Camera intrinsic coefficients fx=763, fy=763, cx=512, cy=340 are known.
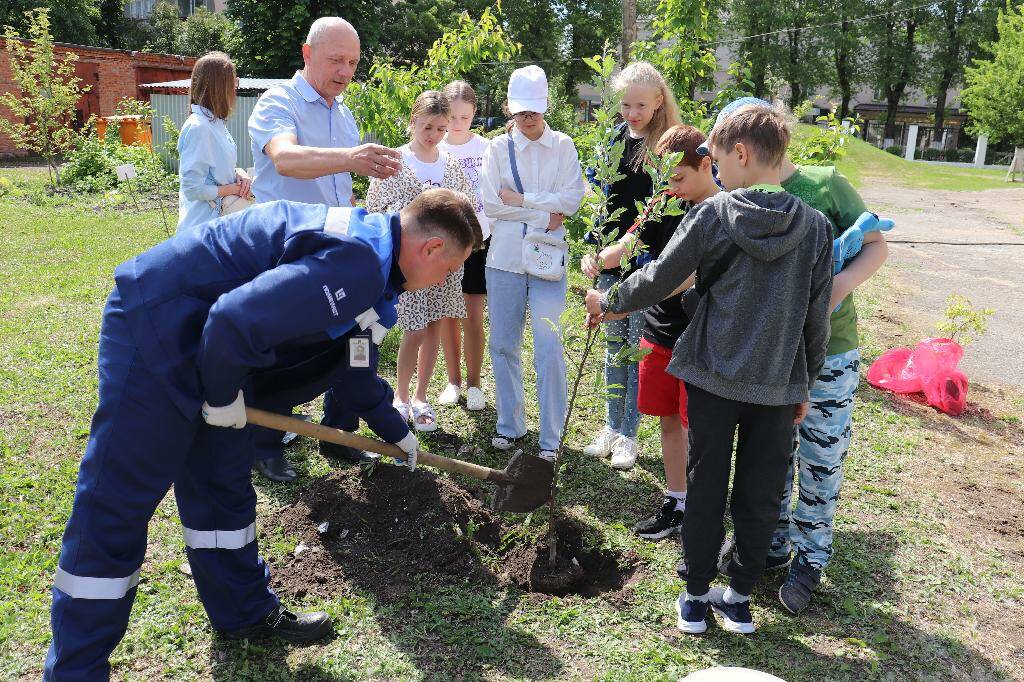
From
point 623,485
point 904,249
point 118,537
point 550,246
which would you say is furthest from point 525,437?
point 904,249

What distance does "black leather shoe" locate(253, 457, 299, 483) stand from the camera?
405 cm

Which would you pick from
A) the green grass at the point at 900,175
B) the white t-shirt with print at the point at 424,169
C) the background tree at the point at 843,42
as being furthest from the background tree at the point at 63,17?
the background tree at the point at 843,42

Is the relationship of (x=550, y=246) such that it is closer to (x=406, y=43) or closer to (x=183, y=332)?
(x=183, y=332)

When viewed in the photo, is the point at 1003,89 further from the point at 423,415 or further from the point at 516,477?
the point at 516,477

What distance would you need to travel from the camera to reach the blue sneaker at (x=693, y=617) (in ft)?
9.80

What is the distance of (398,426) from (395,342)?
3361 millimetres

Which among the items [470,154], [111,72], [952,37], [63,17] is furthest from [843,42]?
[470,154]

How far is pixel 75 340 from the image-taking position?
6.12 meters

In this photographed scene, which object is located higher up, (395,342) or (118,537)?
(118,537)

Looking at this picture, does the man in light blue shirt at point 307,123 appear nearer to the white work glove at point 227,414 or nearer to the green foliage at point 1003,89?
the white work glove at point 227,414

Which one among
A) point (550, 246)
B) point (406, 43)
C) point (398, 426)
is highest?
point (406, 43)

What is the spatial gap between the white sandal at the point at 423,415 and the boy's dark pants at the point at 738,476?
2106 mm

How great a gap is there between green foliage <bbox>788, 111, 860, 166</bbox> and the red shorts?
2824 mm

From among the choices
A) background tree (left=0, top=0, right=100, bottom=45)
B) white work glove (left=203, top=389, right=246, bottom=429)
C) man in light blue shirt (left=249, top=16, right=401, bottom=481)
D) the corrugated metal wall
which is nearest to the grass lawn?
white work glove (left=203, top=389, right=246, bottom=429)
